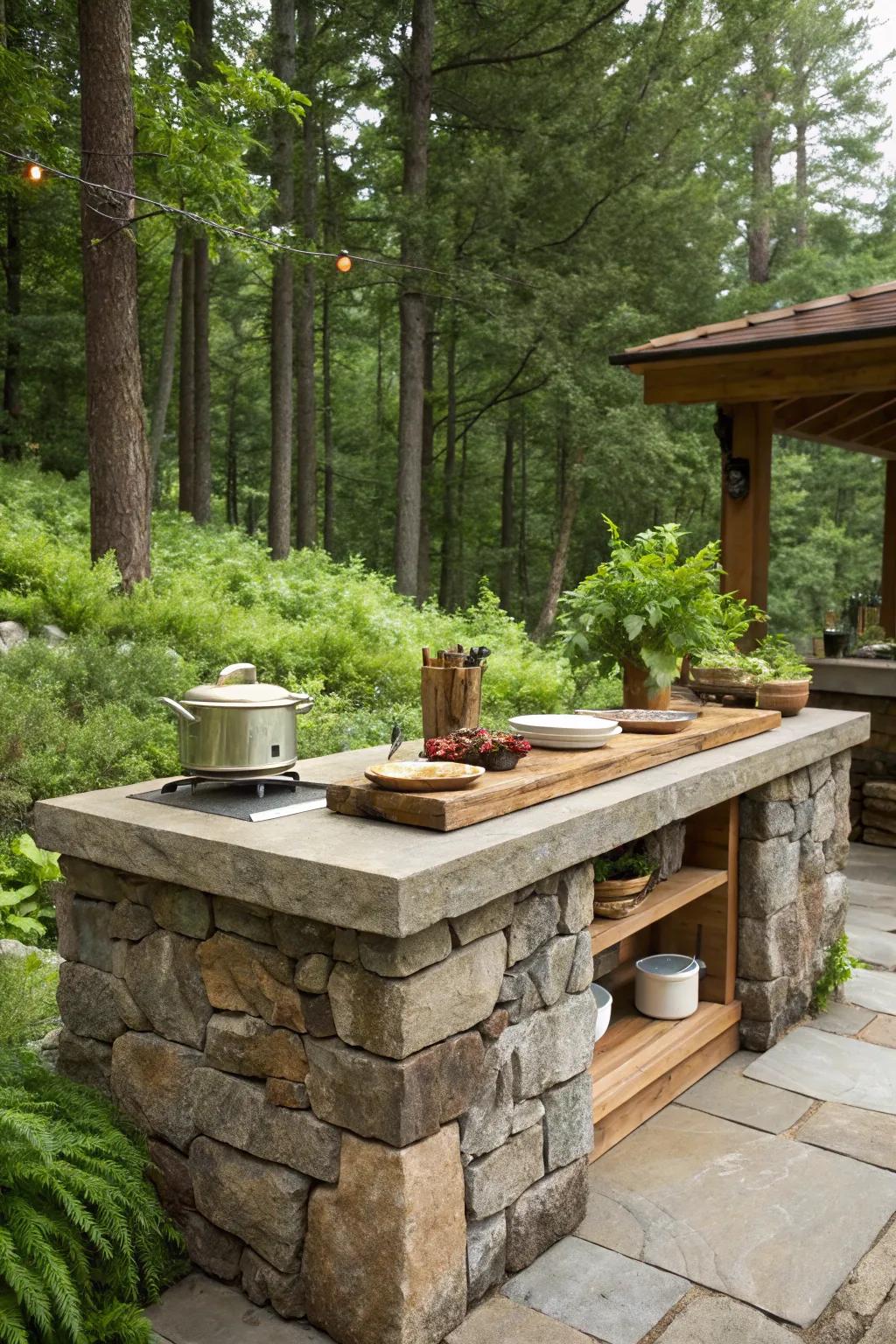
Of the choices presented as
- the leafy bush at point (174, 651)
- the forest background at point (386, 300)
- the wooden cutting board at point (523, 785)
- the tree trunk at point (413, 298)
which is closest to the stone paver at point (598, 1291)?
the wooden cutting board at point (523, 785)

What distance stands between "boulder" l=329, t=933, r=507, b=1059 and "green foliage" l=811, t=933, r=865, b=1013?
234cm

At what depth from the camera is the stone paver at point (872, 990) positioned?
4.17 metres

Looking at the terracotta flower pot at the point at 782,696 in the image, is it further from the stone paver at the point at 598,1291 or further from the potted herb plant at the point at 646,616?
the stone paver at the point at 598,1291

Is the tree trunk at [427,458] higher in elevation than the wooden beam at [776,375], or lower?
higher

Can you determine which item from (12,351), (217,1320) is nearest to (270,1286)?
(217,1320)

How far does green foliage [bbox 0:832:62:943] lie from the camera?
4082 mm

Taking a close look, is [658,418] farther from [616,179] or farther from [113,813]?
[113,813]

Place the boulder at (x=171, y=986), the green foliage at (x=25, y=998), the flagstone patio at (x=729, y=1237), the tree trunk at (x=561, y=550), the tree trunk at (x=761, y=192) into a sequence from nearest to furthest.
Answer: the flagstone patio at (x=729, y=1237) → the boulder at (x=171, y=986) → the green foliage at (x=25, y=998) → the tree trunk at (x=561, y=550) → the tree trunk at (x=761, y=192)

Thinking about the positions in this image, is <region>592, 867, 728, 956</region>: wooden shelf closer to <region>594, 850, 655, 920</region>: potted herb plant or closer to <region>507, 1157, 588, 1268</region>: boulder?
<region>594, 850, 655, 920</region>: potted herb plant

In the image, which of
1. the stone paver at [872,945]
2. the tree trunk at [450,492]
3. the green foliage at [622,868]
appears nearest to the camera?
the green foliage at [622,868]

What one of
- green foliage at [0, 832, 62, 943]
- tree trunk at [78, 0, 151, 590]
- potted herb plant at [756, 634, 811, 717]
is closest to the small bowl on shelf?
potted herb plant at [756, 634, 811, 717]

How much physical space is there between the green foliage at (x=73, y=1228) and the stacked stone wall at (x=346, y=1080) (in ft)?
0.48

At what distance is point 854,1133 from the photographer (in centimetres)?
316

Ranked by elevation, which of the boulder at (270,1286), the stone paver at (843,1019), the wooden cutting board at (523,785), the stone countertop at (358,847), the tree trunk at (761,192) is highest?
the tree trunk at (761,192)
